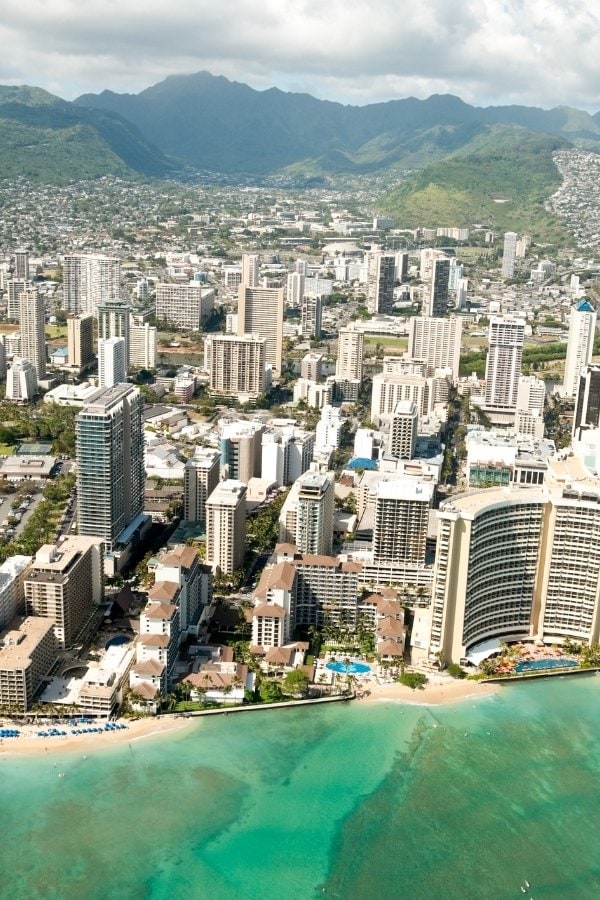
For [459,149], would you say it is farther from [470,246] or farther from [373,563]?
[373,563]

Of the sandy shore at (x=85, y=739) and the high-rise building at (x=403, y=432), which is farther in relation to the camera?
the high-rise building at (x=403, y=432)

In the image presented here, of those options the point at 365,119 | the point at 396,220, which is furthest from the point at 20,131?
the point at 365,119

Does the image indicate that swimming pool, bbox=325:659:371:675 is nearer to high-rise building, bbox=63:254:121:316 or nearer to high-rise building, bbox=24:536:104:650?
high-rise building, bbox=24:536:104:650

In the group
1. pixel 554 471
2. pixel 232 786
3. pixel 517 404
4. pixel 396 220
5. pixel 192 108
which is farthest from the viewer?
pixel 192 108

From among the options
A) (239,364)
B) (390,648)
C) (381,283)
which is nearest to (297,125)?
(381,283)

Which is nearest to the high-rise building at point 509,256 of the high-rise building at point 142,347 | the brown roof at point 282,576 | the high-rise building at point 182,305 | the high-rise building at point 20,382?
the high-rise building at point 182,305

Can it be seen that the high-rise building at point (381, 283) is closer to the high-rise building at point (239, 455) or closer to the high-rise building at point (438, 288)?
the high-rise building at point (438, 288)

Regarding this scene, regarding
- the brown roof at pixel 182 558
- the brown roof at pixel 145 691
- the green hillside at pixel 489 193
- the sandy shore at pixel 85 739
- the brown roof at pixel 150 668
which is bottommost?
the sandy shore at pixel 85 739
